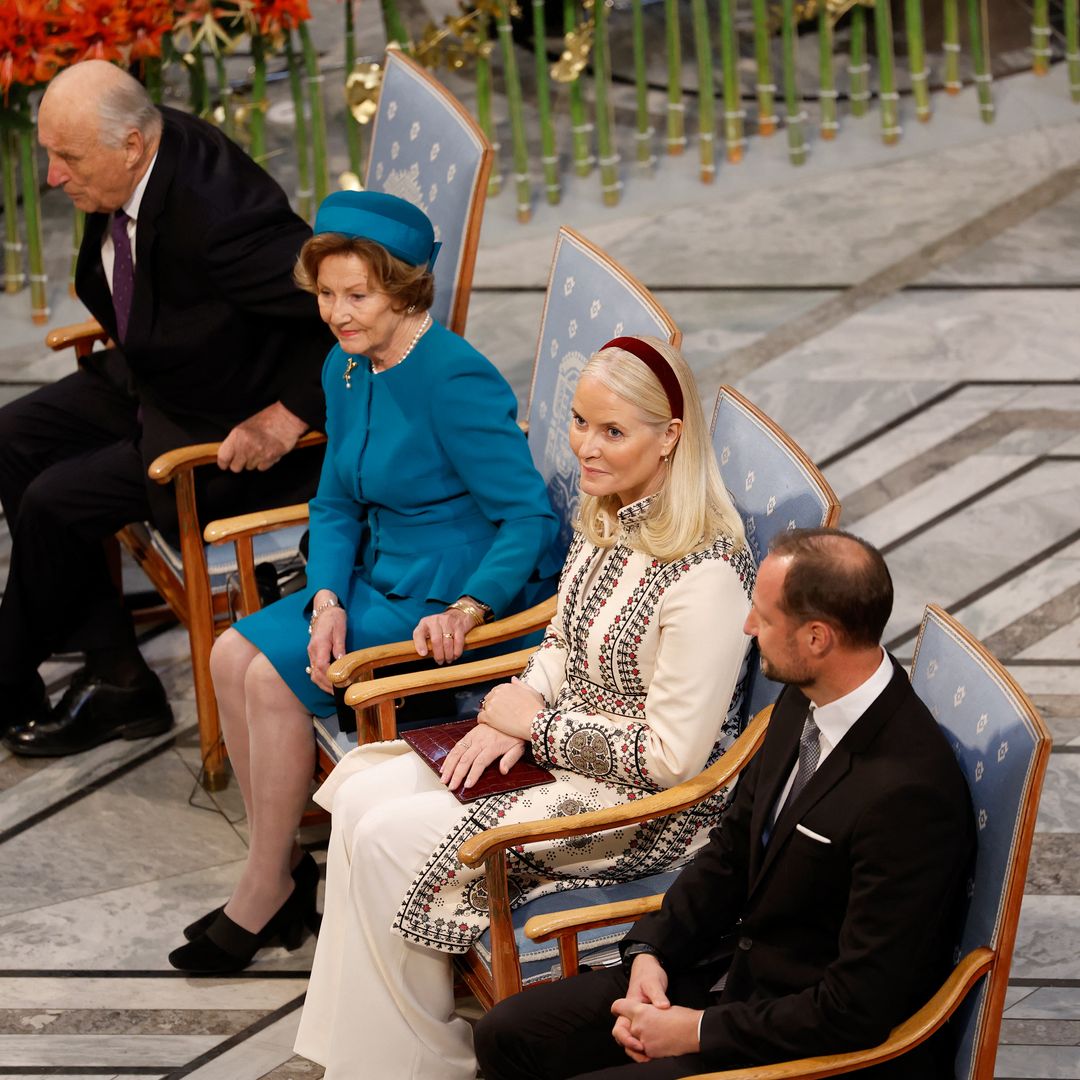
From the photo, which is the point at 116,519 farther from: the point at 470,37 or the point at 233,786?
the point at 470,37

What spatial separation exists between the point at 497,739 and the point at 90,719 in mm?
1434

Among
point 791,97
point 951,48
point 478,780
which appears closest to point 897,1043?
point 478,780

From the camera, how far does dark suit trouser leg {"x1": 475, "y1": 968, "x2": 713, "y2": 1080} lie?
2465 millimetres

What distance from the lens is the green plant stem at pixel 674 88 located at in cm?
574

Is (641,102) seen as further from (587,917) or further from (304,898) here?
(587,917)

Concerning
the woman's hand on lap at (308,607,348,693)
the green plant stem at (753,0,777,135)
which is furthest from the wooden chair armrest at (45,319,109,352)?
the green plant stem at (753,0,777,135)

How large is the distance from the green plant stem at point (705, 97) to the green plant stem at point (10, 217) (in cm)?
207

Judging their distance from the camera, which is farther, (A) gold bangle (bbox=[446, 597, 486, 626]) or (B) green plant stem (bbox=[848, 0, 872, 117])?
(B) green plant stem (bbox=[848, 0, 872, 117])

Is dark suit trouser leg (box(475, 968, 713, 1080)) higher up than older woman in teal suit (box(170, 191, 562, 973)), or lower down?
lower down

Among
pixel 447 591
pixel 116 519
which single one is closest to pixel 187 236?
pixel 116 519

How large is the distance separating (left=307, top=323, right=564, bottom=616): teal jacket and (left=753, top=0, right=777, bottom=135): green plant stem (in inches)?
117

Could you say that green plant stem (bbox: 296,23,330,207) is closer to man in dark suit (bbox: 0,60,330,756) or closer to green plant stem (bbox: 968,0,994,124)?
man in dark suit (bbox: 0,60,330,756)

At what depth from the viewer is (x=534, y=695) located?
2881 mm

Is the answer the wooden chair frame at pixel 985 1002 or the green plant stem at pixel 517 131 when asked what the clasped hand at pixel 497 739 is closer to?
the wooden chair frame at pixel 985 1002
